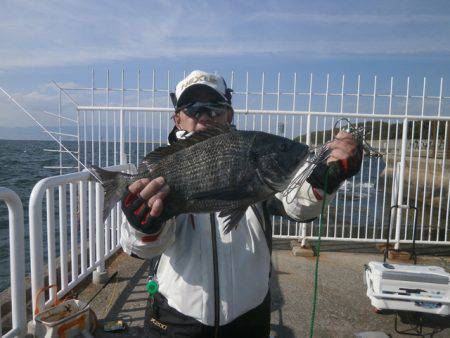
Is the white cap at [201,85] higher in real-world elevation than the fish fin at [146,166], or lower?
higher

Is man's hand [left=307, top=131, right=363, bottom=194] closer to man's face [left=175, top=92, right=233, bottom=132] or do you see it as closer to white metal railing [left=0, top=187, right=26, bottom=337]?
man's face [left=175, top=92, right=233, bottom=132]

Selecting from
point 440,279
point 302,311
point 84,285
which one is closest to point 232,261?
Answer: point 302,311

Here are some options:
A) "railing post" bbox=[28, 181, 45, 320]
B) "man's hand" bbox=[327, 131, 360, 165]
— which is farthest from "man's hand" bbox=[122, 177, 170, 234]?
"railing post" bbox=[28, 181, 45, 320]

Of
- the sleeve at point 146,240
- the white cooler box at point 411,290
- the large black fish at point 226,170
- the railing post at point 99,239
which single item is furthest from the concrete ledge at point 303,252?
the large black fish at point 226,170

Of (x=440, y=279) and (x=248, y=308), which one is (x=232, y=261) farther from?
(x=440, y=279)

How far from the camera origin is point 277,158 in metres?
1.97

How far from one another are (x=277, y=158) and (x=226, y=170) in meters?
0.28

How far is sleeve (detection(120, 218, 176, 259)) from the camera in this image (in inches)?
84.2

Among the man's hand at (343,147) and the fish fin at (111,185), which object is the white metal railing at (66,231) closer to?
the fish fin at (111,185)

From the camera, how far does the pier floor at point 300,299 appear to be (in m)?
4.54

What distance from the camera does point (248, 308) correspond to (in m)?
2.39

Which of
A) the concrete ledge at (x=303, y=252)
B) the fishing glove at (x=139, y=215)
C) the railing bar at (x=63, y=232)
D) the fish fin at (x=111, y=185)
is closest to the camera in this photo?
the fishing glove at (x=139, y=215)

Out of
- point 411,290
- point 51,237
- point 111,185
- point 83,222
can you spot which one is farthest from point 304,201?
point 83,222

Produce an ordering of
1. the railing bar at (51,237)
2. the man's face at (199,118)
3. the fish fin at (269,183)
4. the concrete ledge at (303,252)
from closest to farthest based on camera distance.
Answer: the fish fin at (269,183) < the man's face at (199,118) < the railing bar at (51,237) < the concrete ledge at (303,252)
